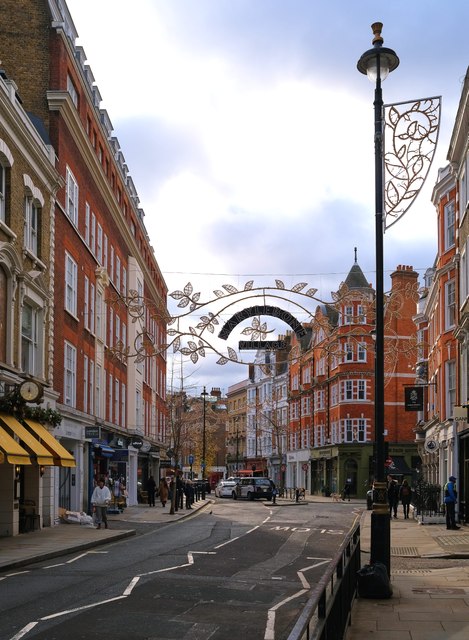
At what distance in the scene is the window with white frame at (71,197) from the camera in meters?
33.0

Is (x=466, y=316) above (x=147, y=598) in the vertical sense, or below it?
above

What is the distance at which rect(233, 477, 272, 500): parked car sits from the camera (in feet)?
207

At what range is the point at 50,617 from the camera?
1142 cm

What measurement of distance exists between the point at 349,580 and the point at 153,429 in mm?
56377

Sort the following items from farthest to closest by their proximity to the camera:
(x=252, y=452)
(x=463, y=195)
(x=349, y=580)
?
(x=252, y=452)
(x=463, y=195)
(x=349, y=580)

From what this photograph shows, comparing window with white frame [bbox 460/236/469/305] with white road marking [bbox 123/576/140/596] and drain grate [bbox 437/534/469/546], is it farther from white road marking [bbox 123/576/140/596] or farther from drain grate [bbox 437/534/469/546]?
white road marking [bbox 123/576/140/596]

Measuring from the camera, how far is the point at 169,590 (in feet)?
46.5

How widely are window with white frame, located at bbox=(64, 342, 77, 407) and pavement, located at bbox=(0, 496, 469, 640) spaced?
499 cm

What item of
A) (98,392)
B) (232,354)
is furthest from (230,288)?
(98,392)

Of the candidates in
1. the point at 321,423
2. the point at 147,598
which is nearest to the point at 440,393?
the point at 147,598

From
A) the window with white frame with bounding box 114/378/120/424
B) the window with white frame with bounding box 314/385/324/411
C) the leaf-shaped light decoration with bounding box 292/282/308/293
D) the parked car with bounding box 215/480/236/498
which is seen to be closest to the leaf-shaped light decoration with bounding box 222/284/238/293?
the leaf-shaped light decoration with bounding box 292/282/308/293

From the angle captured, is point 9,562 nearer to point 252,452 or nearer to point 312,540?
point 312,540

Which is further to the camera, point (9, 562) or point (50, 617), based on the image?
point (9, 562)

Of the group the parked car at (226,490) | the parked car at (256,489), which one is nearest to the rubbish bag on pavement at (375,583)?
the parked car at (256,489)
